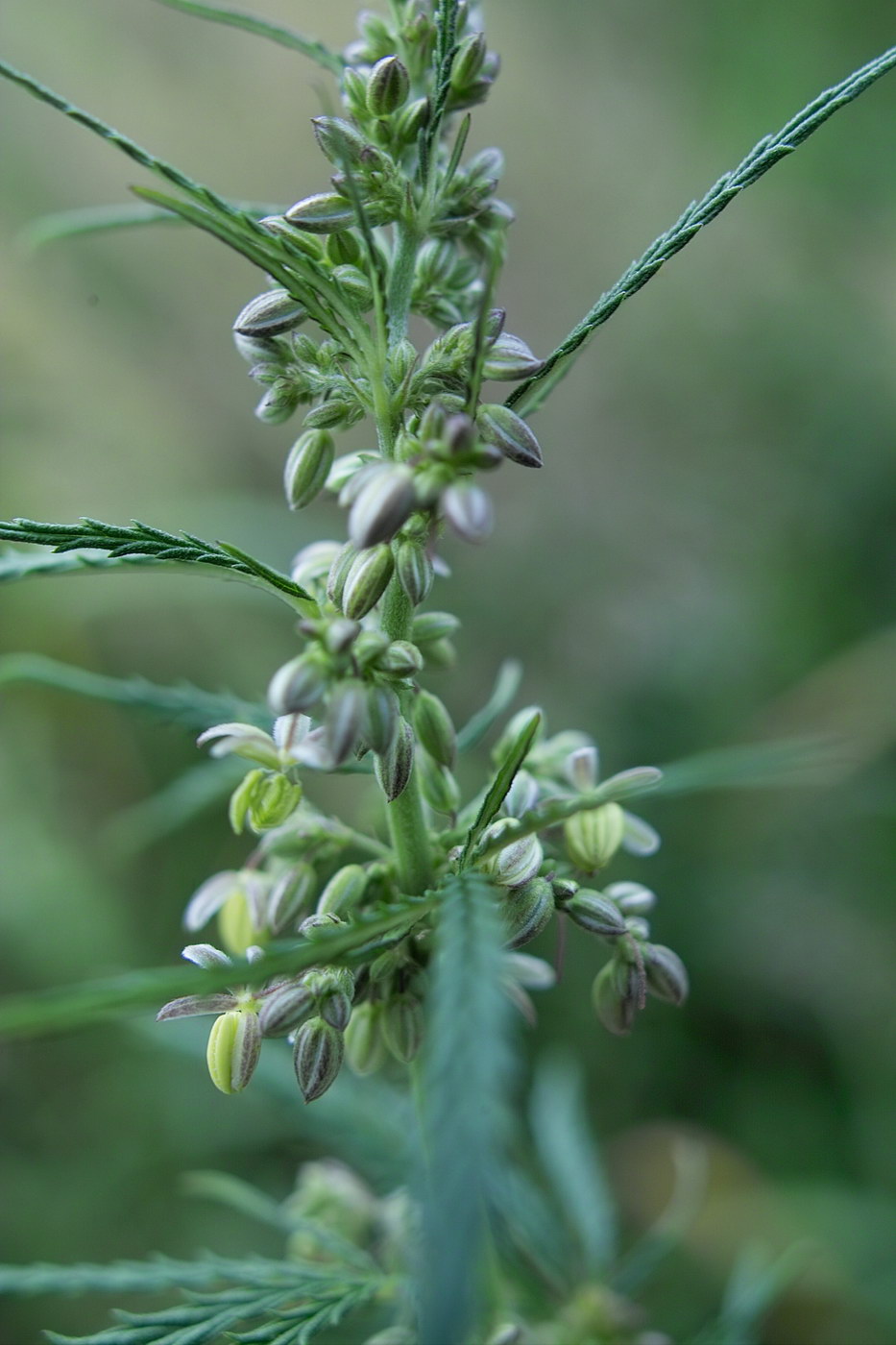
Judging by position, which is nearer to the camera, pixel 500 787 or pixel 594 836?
pixel 500 787

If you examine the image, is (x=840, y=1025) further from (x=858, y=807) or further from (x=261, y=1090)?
(x=261, y=1090)

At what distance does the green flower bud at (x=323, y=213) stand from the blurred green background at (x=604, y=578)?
58.4 inches

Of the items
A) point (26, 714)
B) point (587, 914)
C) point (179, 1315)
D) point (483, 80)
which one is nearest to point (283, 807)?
point (587, 914)

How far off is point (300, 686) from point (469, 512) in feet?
0.73

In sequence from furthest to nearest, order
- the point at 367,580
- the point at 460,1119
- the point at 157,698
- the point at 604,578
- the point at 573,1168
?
the point at 604,578, the point at 573,1168, the point at 157,698, the point at 367,580, the point at 460,1119

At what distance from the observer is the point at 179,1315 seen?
114 cm

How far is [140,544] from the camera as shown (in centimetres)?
98

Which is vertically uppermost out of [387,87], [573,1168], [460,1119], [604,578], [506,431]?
[604,578]

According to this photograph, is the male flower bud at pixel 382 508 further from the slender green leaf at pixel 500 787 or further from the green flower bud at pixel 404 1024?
Answer: the green flower bud at pixel 404 1024

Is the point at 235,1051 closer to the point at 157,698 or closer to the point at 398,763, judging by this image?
the point at 398,763

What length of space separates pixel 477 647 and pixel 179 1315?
3282mm

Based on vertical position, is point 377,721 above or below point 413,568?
below

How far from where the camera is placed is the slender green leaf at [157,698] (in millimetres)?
1446

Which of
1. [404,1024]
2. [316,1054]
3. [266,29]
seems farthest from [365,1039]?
[266,29]
